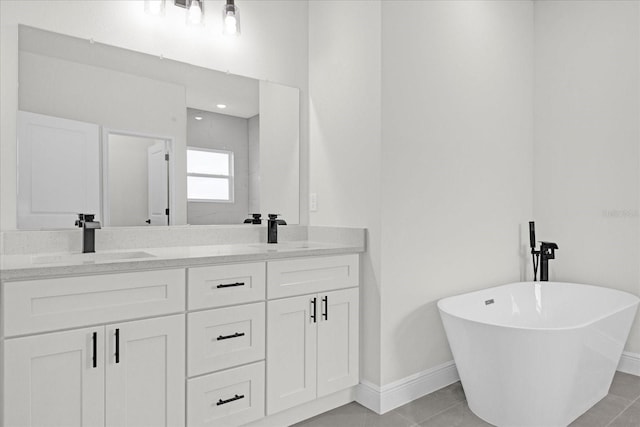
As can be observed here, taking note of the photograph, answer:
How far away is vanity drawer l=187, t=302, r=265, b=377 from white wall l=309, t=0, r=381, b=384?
2.30 feet

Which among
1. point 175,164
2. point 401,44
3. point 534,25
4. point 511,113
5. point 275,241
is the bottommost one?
point 275,241

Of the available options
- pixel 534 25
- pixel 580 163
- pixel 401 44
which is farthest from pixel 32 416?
pixel 534 25

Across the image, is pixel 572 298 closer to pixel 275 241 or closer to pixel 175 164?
pixel 275 241

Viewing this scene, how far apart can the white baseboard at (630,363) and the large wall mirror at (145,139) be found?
237cm

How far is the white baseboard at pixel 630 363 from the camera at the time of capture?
2.88 m

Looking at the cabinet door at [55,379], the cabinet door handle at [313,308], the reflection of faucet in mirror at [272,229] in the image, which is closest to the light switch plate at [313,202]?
the reflection of faucet in mirror at [272,229]

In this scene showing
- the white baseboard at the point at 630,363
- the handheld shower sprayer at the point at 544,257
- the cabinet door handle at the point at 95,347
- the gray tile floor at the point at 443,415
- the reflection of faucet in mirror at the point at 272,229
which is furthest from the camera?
the handheld shower sprayer at the point at 544,257

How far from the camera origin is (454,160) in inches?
108

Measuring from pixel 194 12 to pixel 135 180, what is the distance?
943mm

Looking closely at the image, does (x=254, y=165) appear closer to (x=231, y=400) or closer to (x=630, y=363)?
(x=231, y=400)

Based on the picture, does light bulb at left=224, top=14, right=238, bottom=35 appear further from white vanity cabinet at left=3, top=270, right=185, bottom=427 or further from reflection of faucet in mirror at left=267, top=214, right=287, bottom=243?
white vanity cabinet at left=3, top=270, right=185, bottom=427

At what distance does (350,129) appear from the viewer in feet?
8.45

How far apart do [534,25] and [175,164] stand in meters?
2.89

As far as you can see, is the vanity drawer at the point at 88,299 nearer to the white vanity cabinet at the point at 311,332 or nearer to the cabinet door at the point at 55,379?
the cabinet door at the point at 55,379
